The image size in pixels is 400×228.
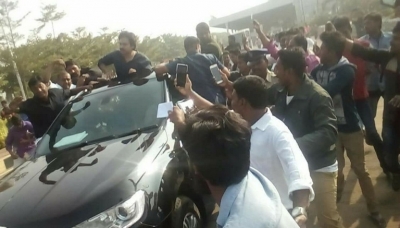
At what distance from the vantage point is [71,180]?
11.1 ft

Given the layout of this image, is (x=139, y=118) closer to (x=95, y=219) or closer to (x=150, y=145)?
(x=150, y=145)

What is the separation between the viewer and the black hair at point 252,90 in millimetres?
2533


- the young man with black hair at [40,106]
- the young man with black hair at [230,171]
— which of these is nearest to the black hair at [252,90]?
the young man with black hair at [230,171]

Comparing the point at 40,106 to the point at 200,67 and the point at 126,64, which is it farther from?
the point at 200,67

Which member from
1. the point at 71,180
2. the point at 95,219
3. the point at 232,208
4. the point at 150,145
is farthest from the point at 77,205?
the point at 232,208

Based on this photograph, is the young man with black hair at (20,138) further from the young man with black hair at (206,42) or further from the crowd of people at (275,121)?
the young man with black hair at (206,42)

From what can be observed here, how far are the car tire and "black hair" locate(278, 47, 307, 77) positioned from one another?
4.42ft

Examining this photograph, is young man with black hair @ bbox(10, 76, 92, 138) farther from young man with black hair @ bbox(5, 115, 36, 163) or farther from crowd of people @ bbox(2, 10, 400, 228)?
young man with black hair @ bbox(5, 115, 36, 163)

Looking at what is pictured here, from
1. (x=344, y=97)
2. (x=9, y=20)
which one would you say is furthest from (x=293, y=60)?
(x=9, y=20)

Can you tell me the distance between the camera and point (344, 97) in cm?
414

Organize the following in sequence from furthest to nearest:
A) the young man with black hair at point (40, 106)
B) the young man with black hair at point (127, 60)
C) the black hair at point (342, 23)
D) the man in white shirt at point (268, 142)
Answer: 1. the young man with black hair at point (40, 106)
2. the young man with black hair at point (127, 60)
3. the black hair at point (342, 23)
4. the man in white shirt at point (268, 142)

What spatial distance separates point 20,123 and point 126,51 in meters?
2.18

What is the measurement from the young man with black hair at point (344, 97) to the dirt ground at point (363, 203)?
0.17 m

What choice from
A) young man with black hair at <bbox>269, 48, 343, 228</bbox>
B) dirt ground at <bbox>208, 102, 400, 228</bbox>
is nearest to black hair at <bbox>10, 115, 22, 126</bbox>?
dirt ground at <bbox>208, 102, 400, 228</bbox>
